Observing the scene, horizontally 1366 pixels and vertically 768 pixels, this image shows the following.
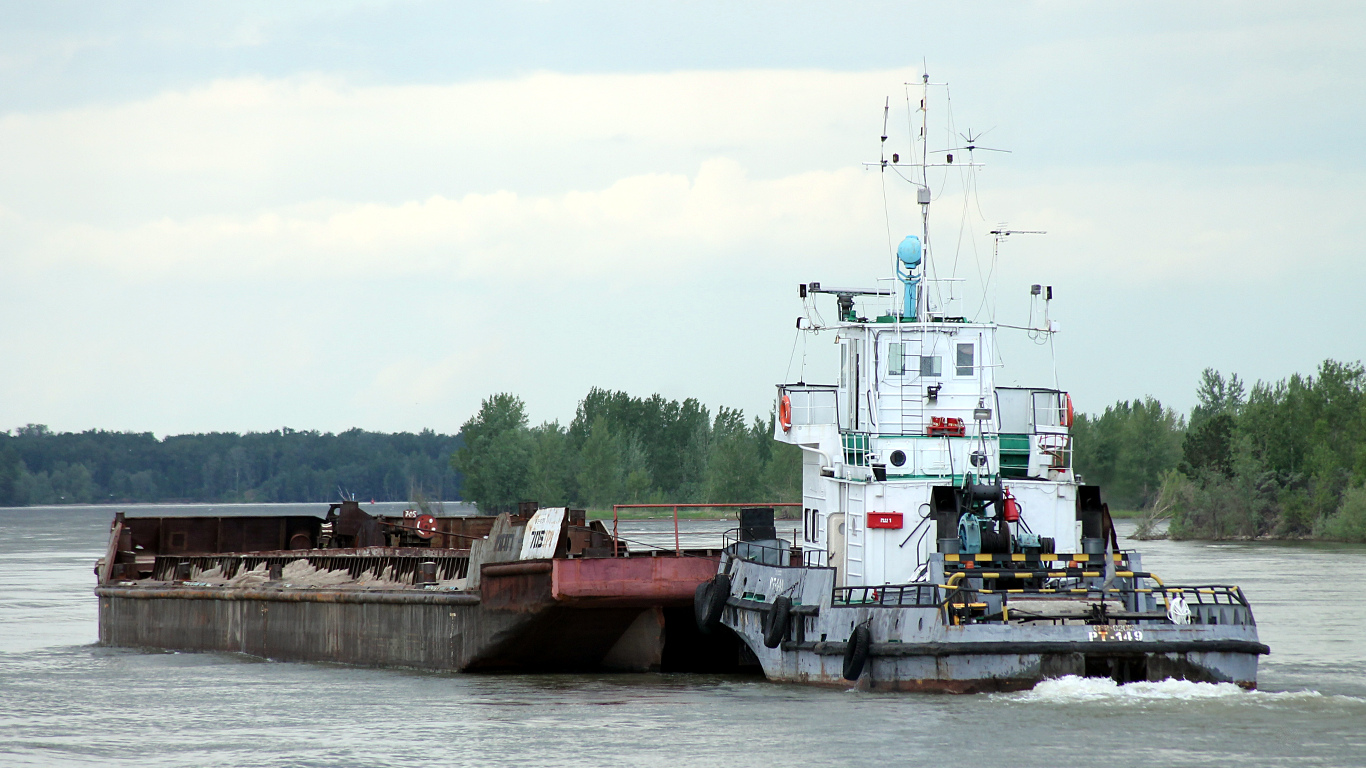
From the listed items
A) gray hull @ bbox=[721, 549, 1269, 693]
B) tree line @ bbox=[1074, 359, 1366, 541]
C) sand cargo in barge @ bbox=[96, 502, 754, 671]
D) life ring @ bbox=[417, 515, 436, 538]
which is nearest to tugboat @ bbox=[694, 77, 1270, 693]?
gray hull @ bbox=[721, 549, 1269, 693]

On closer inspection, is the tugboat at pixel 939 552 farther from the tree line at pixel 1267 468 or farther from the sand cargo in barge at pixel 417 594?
the tree line at pixel 1267 468

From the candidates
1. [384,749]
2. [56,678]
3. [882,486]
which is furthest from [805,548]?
[56,678]

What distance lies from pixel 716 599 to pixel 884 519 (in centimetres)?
251

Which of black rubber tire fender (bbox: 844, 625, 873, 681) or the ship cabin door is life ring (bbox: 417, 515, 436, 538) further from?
black rubber tire fender (bbox: 844, 625, 873, 681)

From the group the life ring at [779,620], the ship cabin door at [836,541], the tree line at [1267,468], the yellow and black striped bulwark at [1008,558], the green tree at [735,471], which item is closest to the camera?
the yellow and black striped bulwark at [1008,558]

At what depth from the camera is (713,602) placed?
740 inches

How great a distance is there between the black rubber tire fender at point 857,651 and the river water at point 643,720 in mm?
339

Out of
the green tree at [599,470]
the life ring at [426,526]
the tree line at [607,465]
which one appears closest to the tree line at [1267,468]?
the tree line at [607,465]

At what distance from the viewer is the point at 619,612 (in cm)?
1970

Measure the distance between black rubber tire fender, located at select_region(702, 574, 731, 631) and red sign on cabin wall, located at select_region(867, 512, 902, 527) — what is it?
7.35 feet

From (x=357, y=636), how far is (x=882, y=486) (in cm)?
879

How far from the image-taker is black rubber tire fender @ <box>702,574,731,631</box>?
61.8 feet

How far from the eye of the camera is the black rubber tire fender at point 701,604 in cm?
1897

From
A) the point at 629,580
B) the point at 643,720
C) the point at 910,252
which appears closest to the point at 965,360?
the point at 910,252
